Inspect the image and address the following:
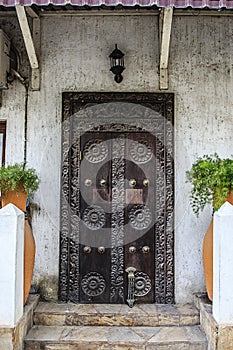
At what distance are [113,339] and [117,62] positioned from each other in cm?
302

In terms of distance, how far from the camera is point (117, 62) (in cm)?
464

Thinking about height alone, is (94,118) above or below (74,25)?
below

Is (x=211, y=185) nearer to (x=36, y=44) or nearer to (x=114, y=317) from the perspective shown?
(x=114, y=317)

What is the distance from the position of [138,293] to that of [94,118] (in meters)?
2.13

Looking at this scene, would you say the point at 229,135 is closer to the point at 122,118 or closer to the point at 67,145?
the point at 122,118

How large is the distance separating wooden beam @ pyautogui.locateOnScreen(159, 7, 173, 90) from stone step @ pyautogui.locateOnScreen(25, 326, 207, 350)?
9.01ft

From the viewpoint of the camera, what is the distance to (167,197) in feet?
15.4

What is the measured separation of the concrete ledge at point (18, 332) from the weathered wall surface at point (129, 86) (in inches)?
27.9

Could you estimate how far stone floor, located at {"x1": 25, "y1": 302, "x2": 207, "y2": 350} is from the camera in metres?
3.82

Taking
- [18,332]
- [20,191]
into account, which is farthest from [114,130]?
[18,332]

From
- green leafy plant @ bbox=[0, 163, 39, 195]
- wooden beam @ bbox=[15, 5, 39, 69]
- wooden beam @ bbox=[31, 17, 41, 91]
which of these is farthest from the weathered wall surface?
green leafy plant @ bbox=[0, 163, 39, 195]

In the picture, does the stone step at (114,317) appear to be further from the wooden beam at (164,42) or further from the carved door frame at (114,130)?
the wooden beam at (164,42)

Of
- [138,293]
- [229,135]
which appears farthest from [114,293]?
[229,135]

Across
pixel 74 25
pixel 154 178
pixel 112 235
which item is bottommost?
pixel 112 235
